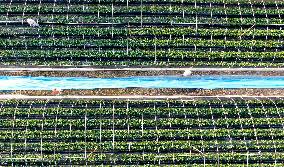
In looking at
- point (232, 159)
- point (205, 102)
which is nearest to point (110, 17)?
point (205, 102)

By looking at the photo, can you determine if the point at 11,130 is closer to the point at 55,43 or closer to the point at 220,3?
the point at 55,43

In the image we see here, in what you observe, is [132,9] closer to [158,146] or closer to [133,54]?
[133,54]

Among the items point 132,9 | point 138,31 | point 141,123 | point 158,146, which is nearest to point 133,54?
point 138,31

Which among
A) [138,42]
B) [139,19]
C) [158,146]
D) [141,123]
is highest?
[139,19]

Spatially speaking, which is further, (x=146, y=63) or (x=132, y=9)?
(x=132, y=9)

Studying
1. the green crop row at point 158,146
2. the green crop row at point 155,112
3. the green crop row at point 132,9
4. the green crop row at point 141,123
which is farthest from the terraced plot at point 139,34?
the green crop row at point 158,146

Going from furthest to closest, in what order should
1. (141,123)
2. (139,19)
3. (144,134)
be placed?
(139,19)
(141,123)
(144,134)

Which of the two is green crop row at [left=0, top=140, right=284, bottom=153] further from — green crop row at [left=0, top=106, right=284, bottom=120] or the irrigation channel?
green crop row at [left=0, top=106, right=284, bottom=120]

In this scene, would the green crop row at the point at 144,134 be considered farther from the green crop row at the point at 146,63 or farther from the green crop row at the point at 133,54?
the green crop row at the point at 133,54
